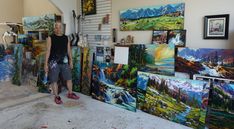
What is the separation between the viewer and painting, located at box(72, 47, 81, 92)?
4258 millimetres

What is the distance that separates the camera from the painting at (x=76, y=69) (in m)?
4.26

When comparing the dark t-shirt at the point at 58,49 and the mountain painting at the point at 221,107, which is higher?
the dark t-shirt at the point at 58,49

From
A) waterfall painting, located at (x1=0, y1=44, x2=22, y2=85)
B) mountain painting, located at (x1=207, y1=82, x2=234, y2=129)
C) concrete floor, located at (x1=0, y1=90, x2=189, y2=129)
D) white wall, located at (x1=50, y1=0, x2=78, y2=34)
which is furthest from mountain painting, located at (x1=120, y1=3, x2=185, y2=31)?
waterfall painting, located at (x1=0, y1=44, x2=22, y2=85)

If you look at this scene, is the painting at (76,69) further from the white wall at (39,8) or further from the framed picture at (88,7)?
the white wall at (39,8)

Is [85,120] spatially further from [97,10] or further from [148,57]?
[97,10]

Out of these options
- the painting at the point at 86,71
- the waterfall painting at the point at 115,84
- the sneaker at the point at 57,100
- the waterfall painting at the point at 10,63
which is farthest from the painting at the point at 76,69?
the waterfall painting at the point at 10,63

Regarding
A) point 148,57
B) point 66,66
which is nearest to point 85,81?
point 66,66

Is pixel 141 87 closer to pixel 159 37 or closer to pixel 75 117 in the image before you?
pixel 159 37

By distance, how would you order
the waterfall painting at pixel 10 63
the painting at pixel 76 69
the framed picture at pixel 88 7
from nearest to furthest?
the painting at pixel 76 69 → the framed picture at pixel 88 7 → the waterfall painting at pixel 10 63

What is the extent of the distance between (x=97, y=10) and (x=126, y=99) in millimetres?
2030

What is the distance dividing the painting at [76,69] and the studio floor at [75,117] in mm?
637

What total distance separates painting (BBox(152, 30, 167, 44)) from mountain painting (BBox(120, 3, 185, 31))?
6cm

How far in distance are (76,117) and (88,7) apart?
8.15 feet

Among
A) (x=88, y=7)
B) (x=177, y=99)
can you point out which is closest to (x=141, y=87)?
(x=177, y=99)
